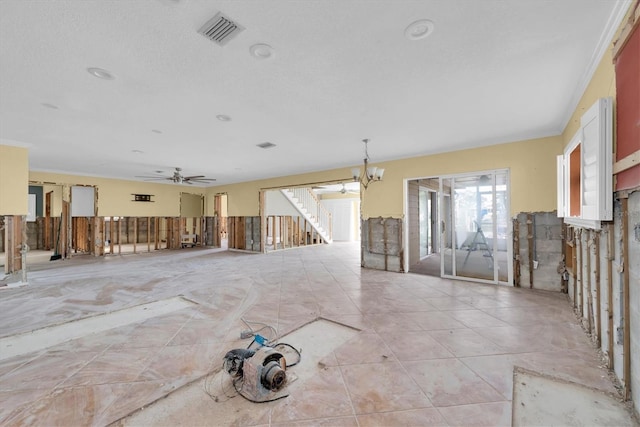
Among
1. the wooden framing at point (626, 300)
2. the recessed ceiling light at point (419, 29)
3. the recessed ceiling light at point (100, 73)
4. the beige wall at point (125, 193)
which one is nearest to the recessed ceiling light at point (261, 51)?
the recessed ceiling light at point (419, 29)

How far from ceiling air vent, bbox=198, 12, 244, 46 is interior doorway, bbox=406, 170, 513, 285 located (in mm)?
3985

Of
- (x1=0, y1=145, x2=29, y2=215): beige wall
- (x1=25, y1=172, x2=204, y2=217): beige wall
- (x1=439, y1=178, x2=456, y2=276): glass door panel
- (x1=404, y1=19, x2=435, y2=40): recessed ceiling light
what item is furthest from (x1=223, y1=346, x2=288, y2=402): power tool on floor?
(x1=25, y1=172, x2=204, y2=217): beige wall

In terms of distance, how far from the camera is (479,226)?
545 cm

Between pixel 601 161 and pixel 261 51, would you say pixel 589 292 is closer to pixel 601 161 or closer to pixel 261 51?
pixel 601 161

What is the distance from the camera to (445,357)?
7.68 ft

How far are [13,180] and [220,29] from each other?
5.42m

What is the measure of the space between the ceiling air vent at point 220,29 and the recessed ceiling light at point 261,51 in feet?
0.61

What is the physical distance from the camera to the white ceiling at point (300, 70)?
1.75 meters

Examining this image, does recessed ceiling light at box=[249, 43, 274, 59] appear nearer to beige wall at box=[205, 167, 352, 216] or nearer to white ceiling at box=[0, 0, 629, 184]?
white ceiling at box=[0, 0, 629, 184]

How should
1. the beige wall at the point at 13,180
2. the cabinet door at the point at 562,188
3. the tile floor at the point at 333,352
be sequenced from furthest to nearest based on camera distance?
the beige wall at the point at 13,180
the cabinet door at the point at 562,188
the tile floor at the point at 333,352

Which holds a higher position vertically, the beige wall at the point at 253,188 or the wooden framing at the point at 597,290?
the beige wall at the point at 253,188

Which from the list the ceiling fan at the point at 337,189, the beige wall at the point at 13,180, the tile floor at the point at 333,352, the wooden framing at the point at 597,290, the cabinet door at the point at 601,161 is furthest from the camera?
the ceiling fan at the point at 337,189

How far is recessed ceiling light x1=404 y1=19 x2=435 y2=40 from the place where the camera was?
72.4 inches

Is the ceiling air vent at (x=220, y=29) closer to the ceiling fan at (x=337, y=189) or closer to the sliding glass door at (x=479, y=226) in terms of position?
the sliding glass door at (x=479, y=226)
